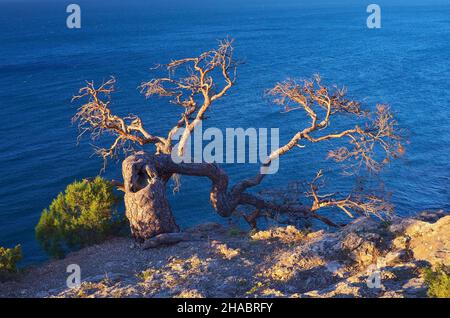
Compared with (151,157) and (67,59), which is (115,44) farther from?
(151,157)

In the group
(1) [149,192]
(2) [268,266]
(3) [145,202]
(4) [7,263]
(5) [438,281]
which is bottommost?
(4) [7,263]

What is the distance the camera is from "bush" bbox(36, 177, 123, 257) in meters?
23.4

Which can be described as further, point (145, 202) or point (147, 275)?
point (145, 202)

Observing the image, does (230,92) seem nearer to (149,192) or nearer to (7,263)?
(149,192)

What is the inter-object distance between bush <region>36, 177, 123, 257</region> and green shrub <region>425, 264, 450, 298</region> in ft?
50.4

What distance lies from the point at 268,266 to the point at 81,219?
10488mm

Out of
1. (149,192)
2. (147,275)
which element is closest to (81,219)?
(149,192)

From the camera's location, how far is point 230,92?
7431 centimetres

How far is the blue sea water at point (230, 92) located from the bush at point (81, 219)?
1148 cm

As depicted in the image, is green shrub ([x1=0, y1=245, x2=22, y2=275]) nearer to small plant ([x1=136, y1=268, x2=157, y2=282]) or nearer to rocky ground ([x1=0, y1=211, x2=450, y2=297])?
rocky ground ([x1=0, y1=211, x2=450, y2=297])

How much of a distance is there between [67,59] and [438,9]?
139024mm

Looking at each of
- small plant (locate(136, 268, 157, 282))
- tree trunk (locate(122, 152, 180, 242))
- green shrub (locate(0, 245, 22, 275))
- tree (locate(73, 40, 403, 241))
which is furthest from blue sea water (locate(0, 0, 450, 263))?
small plant (locate(136, 268, 157, 282))

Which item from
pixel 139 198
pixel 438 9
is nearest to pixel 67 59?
pixel 139 198
